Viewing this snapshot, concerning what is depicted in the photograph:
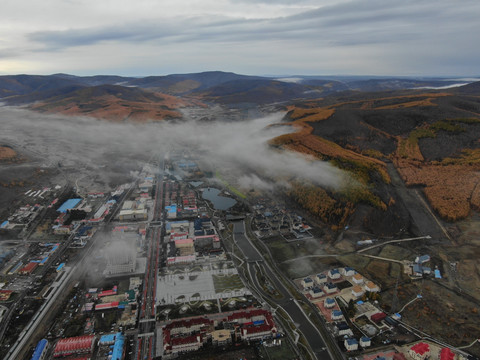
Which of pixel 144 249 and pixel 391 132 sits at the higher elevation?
pixel 391 132

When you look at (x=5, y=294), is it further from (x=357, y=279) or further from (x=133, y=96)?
(x=133, y=96)

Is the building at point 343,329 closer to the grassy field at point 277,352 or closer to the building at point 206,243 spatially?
the grassy field at point 277,352

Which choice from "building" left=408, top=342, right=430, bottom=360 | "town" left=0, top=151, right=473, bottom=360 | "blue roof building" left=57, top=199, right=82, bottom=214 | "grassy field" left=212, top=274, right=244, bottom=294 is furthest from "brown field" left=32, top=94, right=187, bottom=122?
"building" left=408, top=342, right=430, bottom=360

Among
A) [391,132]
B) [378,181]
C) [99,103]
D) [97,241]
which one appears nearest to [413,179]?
[378,181]

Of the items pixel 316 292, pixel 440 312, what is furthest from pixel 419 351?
pixel 316 292

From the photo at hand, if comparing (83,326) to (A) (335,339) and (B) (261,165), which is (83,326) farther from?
(B) (261,165)

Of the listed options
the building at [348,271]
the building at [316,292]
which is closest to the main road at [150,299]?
the building at [316,292]
